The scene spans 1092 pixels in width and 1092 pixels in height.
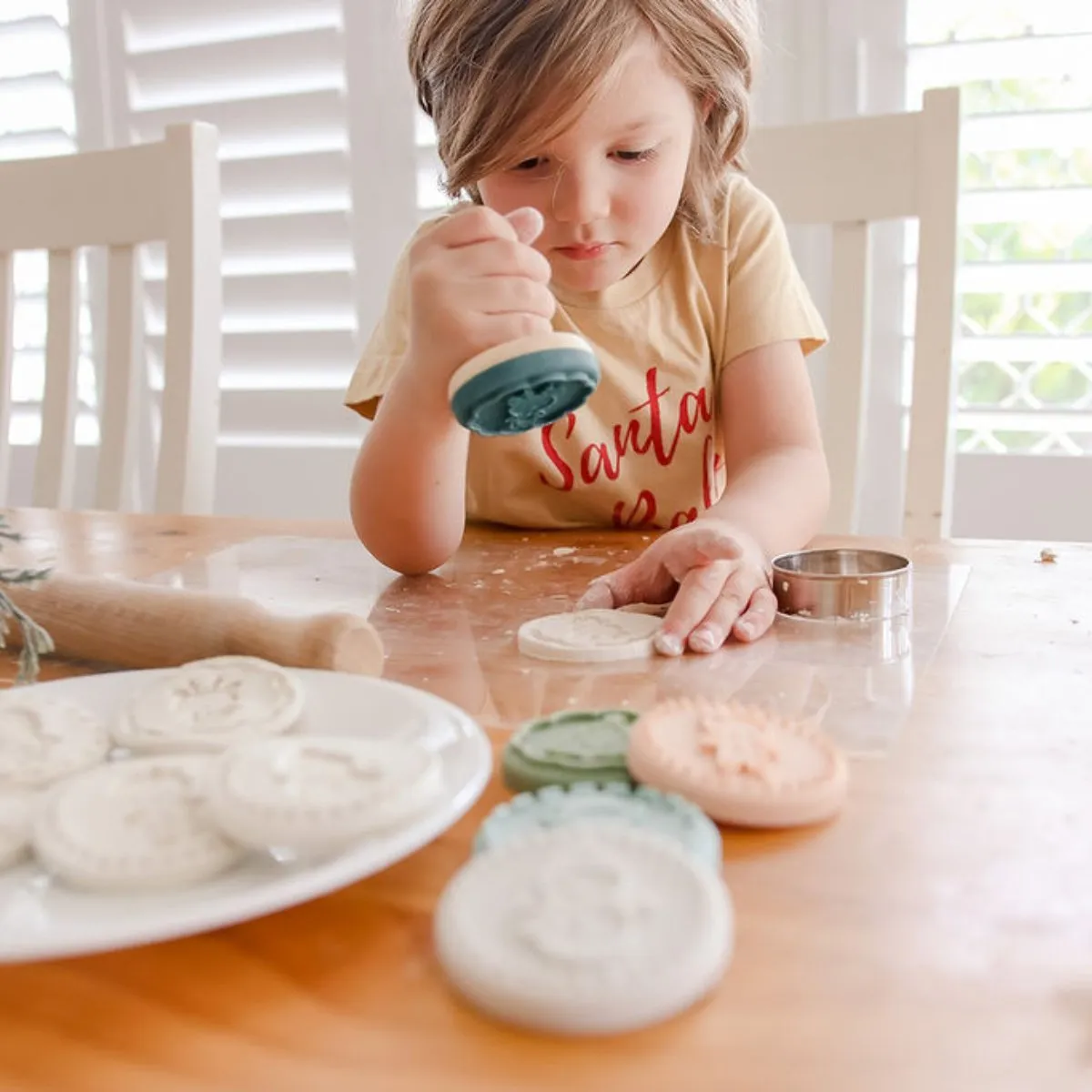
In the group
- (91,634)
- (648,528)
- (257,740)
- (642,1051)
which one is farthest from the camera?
(648,528)

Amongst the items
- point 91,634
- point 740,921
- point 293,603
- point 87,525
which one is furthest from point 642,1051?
point 87,525

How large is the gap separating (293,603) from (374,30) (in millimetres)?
1571

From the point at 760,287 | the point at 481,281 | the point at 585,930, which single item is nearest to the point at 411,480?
the point at 481,281

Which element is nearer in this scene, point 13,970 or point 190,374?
point 13,970

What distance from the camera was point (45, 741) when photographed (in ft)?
1.41

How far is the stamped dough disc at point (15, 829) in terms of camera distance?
14.4 inches

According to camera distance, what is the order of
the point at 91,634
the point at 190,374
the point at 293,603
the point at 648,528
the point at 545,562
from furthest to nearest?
the point at 190,374, the point at 648,528, the point at 545,562, the point at 293,603, the point at 91,634

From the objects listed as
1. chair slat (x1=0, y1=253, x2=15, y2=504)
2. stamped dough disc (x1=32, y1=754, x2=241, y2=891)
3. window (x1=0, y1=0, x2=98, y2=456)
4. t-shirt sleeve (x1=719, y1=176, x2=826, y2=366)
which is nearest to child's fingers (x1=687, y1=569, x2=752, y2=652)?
stamped dough disc (x1=32, y1=754, x2=241, y2=891)

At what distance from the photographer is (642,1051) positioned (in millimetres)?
302

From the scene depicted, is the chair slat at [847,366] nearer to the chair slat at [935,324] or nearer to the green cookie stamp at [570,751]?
the chair slat at [935,324]

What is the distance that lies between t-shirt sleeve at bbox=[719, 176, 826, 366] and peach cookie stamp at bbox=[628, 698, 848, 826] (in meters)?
0.75

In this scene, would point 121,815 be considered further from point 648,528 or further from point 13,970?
point 648,528

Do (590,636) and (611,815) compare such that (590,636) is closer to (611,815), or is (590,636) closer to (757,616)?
(757,616)

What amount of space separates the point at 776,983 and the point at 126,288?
1.27 m
